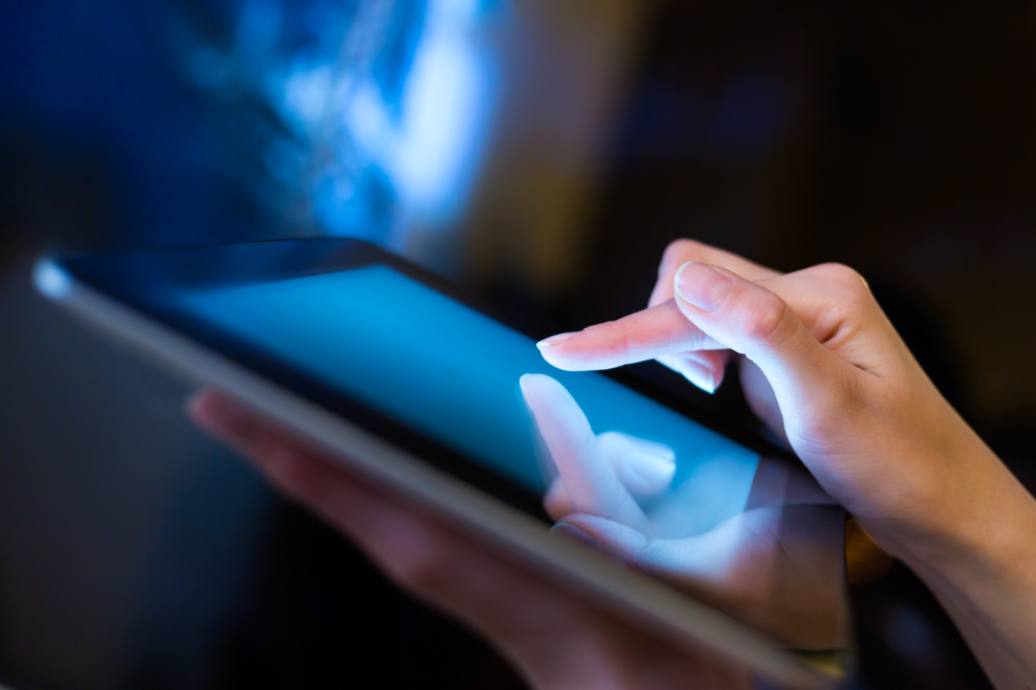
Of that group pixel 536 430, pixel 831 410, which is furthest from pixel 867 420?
pixel 536 430

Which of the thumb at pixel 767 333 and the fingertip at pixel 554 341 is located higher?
the thumb at pixel 767 333

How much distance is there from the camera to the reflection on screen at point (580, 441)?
0.31 m

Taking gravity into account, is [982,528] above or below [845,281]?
below

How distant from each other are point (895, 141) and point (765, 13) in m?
0.30

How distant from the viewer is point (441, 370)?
15.8 inches

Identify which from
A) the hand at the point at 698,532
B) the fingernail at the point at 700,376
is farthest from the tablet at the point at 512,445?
the fingernail at the point at 700,376

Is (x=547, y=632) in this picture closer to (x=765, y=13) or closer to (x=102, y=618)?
(x=102, y=618)

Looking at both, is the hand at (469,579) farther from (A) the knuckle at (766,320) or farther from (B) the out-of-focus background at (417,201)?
(A) the knuckle at (766,320)

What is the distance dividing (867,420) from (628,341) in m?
0.16

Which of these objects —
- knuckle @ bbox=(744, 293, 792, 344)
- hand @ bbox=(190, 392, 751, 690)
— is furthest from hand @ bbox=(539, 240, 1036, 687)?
hand @ bbox=(190, 392, 751, 690)

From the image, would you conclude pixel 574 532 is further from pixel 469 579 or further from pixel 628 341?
pixel 628 341

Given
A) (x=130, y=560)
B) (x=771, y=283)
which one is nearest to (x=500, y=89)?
(x=771, y=283)

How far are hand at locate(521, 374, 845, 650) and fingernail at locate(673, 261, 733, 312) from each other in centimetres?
9

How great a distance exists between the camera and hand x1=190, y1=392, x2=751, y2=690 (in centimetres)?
33
